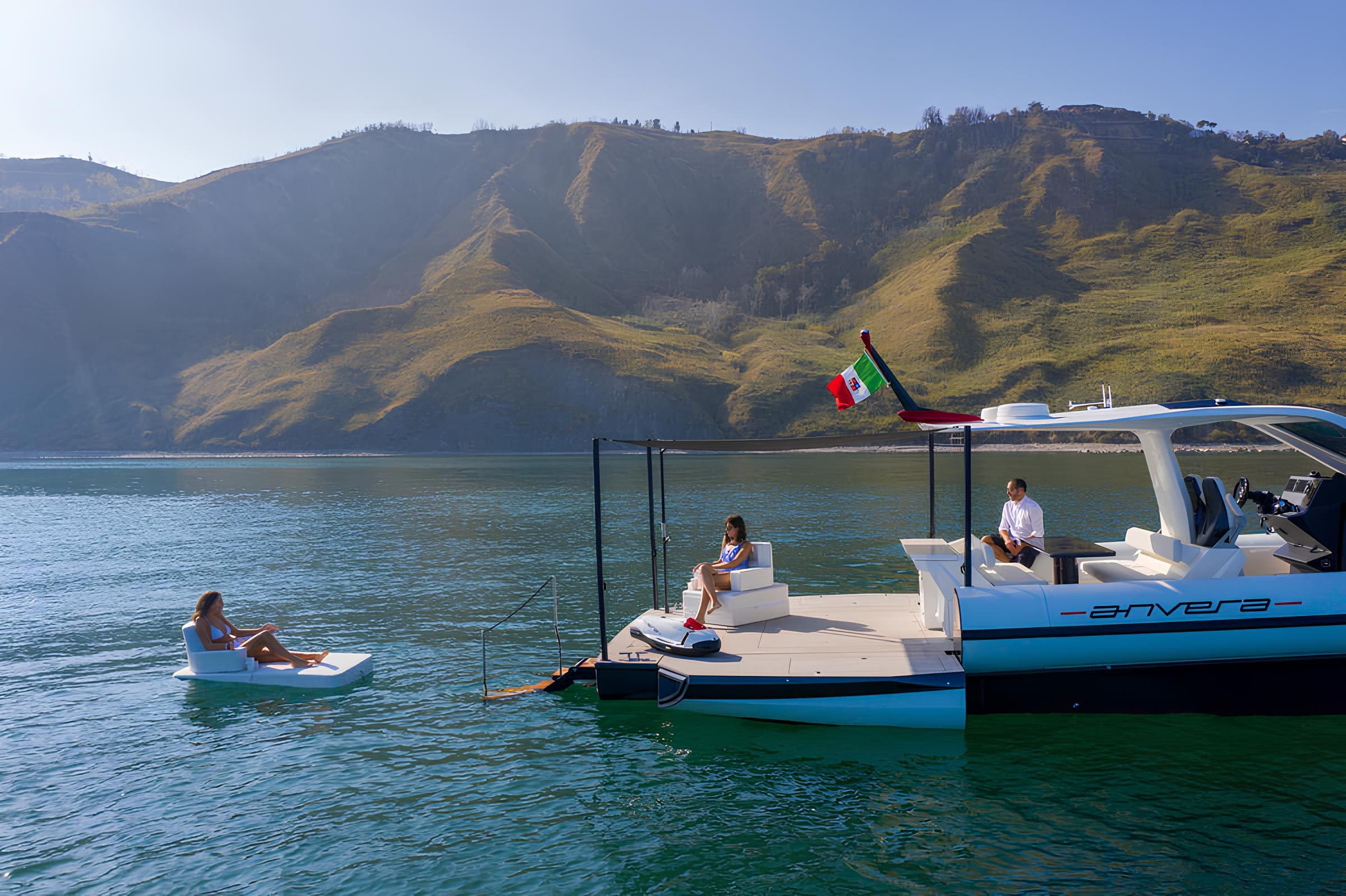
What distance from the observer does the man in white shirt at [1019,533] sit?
11.4 metres

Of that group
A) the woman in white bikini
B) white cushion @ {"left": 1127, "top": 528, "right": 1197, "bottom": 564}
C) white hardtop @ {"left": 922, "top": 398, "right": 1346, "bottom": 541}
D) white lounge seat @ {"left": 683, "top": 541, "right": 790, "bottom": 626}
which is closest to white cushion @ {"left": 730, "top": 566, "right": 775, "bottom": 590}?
white lounge seat @ {"left": 683, "top": 541, "right": 790, "bottom": 626}

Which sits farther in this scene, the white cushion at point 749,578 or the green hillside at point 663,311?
the green hillside at point 663,311

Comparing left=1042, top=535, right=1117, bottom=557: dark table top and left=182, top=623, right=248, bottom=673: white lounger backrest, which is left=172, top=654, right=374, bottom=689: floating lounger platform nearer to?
left=182, top=623, right=248, bottom=673: white lounger backrest

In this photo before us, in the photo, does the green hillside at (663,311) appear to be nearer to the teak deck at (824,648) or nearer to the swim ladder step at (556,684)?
the teak deck at (824,648)

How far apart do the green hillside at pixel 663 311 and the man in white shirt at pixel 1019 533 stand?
317 ft

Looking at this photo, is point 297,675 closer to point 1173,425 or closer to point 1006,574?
point 1006,574

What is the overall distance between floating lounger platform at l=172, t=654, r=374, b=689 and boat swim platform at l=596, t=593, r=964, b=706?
4.20 m

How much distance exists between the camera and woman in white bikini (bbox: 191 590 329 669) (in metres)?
12.8

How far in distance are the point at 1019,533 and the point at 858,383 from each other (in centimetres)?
317

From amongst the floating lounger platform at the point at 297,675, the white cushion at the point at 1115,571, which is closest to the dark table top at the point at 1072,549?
the white cushion at the point at 1115,571

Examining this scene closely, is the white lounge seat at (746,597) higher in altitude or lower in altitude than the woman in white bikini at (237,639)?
higher

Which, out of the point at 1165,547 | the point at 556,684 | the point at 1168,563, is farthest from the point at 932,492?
the point at 556,684

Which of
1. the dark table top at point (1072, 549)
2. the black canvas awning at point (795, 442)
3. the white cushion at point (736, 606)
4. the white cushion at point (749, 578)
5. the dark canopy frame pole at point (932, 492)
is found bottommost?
the white cushion at point (736, 606)

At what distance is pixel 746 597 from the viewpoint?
11914 millimetres
